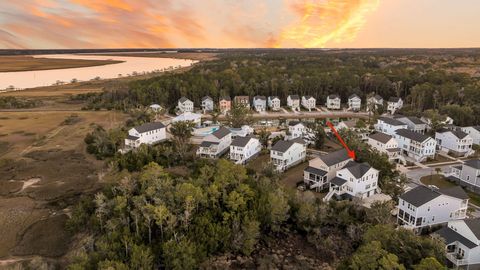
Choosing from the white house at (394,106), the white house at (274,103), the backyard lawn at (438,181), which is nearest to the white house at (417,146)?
the backyard lawn at (438,181)

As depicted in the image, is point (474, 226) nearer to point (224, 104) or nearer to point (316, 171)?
point (316, 171)

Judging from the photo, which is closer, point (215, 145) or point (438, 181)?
point (438, 181)

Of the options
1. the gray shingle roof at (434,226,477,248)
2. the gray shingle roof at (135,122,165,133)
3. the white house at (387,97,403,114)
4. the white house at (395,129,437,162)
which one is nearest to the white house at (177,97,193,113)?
the gray shingle roof at (135,122,165,133)

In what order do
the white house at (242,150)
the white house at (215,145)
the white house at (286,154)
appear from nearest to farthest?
the white house at (286,154)
the white house at (242,150)
the white house at (215,145)

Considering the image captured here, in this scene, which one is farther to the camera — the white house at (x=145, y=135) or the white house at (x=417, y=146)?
the white house at (x=145, y=135)

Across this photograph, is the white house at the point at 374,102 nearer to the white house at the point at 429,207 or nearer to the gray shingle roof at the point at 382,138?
the gray shingle roof at the point at 382,138

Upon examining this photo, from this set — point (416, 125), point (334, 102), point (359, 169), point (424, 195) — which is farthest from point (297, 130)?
point (334, 102)
